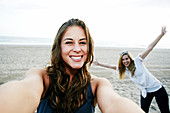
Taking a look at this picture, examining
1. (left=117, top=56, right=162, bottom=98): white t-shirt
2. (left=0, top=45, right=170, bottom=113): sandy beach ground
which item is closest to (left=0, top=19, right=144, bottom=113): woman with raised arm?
(left=117, top=56, right=162, bottom=98): white t-shirt

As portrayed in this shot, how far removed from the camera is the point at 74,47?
1779 millimetres

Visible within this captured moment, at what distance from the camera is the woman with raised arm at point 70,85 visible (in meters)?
1.30

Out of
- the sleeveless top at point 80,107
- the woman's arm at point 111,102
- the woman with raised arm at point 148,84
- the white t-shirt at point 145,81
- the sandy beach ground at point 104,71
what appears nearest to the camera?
the woman's arm at point 111,102

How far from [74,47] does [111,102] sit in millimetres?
881

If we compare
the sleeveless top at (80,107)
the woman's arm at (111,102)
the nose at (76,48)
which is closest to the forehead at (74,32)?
the nose at (76,48)

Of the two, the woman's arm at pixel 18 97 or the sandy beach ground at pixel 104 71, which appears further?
the sandy beach ground at pixel 104 71

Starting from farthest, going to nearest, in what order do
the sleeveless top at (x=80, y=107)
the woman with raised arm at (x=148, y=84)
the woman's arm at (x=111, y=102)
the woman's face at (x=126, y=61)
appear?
1. the woman's face at (x=126, y=61)
2. the woman with raised arm at (x=148, y=84)
3. the sleeveless top at (x=80, y=107)
4. the woman's arm at (x=111, y=102)

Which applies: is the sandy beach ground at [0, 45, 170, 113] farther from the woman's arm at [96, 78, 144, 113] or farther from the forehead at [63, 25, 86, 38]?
the forehead at [63, 25, 86, 38]

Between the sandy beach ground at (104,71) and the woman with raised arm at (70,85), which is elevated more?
the woman with raised arm at (70,85)

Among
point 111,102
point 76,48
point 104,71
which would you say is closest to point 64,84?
point 76,48

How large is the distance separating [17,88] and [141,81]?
11.4 ft

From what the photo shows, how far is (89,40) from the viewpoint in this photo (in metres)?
2.01

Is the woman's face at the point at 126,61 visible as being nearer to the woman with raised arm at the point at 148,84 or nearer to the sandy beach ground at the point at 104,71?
the woman with raised arm at the point at 148,84

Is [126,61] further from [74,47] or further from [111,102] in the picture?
[111,102]
